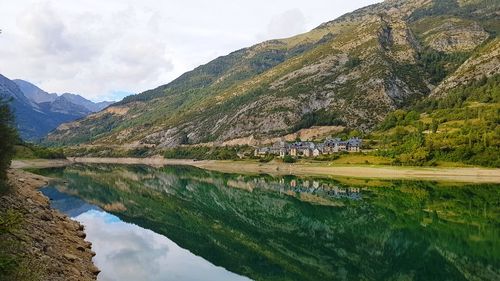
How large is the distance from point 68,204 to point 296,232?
42202mm

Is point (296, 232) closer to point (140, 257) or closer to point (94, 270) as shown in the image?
point (140, 257)

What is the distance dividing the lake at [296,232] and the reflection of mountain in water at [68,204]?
0.26 meters

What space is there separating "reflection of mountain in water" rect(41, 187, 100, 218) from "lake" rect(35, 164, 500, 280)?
0.86ft

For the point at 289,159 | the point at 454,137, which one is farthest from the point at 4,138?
the point at 289,159

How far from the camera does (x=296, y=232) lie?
56.4 m

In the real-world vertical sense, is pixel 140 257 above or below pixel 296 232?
above

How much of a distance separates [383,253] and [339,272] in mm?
9628

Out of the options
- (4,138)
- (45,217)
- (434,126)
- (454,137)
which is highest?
(4,138)

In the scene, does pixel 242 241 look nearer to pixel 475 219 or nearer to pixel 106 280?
pixel 106 280

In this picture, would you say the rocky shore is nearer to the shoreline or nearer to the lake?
the lake

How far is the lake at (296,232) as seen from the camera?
1470 inches

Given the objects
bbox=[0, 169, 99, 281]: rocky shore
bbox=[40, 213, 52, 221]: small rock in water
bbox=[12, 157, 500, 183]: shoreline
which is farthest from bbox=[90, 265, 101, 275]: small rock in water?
bbox=[12, 157, 500, 183]: shoreline

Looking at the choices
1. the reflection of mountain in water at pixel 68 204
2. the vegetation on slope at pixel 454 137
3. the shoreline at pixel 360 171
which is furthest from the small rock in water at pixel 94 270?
the vegetation on slope at pixel 454 137

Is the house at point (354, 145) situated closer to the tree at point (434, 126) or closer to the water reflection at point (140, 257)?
the tree at point (434, 126)
